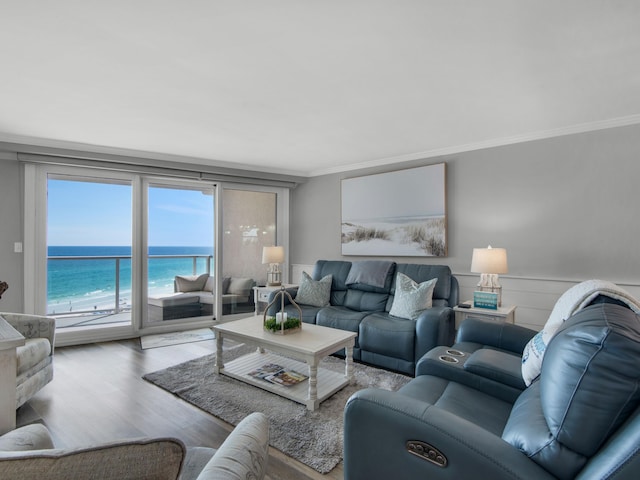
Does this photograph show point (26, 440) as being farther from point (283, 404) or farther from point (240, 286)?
point (240, 286)

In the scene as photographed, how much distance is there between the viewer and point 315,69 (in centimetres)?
220

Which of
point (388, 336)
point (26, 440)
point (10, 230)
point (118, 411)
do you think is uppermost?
point (10, 230)

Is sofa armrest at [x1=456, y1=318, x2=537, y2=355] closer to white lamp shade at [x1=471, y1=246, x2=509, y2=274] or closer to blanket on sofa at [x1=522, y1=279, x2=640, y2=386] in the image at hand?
blanket on sofa at [x1=522, y1=279, x2=640, y2=386]

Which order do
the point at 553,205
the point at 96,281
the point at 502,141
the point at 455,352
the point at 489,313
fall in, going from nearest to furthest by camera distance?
the point at 455,352, the point at 489,313, the point at 553,205, the point at 502,141, the point at 96,281

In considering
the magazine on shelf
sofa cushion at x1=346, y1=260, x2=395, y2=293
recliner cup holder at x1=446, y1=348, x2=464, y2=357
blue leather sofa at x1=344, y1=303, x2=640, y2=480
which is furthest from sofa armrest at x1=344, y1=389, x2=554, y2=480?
sofa cushion at x1=346, y1=260, x2=395, y2=293

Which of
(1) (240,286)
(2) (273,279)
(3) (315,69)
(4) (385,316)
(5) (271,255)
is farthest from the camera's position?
(1) (240,286)

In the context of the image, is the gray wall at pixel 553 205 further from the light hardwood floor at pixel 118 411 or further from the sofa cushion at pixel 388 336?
the light hardwood floor at pixel 118 411

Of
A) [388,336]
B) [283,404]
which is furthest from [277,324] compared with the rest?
[388,336]

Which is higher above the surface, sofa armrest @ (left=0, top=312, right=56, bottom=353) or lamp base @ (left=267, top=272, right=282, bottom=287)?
lamp base @ (left=267, top=272, right=282, bottom=287)

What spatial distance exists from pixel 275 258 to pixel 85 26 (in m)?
3.46

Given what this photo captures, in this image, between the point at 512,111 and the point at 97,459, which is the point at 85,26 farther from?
the point at 512,111

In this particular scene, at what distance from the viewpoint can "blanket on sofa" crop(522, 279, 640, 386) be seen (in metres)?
1.37

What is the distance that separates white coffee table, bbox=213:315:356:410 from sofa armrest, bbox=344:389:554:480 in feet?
3.67

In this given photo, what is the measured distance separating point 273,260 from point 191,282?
4.27 feet
